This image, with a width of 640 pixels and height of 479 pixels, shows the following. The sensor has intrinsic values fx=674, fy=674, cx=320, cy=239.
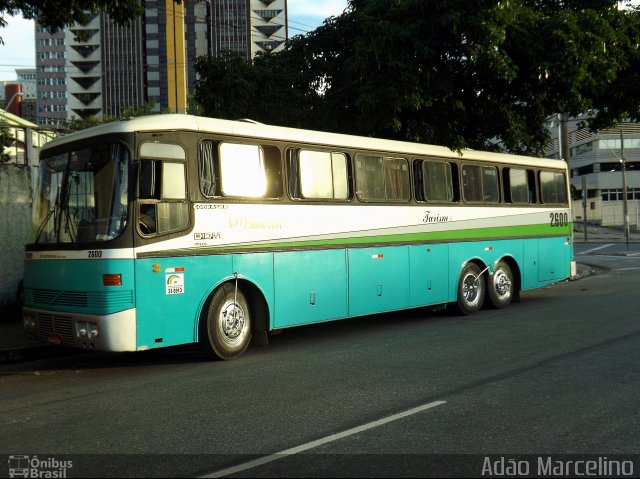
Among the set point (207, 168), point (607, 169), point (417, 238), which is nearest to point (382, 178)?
point (417, 238)

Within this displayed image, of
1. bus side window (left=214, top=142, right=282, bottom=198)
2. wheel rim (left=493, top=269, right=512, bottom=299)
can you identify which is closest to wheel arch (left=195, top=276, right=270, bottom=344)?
bus side window (left=214, top=142, right=282, bottom=198)

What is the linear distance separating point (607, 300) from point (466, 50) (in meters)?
6.27

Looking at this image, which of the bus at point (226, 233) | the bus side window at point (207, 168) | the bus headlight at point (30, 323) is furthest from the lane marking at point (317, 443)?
the bus headlight at point (30, 323)

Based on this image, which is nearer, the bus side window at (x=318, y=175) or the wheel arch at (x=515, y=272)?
the bus side window at (x=318, y=175)

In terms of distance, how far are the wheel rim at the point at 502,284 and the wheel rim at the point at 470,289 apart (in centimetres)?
61

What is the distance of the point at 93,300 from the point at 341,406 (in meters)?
3.50

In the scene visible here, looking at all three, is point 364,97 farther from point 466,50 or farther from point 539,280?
point 539,280

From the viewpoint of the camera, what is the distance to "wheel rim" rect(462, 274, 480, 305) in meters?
13.7

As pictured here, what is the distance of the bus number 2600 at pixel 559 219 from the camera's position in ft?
52.1

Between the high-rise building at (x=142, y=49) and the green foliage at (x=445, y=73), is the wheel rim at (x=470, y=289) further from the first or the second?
the high-rise building at (x=142, y=49)

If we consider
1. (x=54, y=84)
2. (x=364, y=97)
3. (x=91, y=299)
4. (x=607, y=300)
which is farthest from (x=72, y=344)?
(x=54, y=84)

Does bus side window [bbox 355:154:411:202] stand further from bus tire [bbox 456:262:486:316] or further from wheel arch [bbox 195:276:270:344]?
wheel arch [bbox 195:276:270:344]

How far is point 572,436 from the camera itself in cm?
525

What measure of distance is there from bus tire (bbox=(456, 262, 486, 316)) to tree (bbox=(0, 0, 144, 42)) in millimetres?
7855
